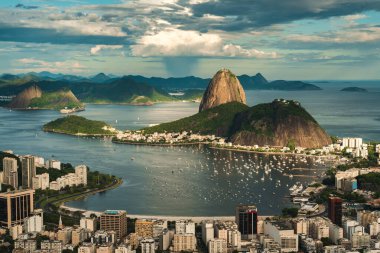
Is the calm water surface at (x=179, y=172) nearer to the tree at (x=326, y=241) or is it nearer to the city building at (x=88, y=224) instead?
the city building at (x=88, y=224)

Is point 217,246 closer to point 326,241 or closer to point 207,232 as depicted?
point 207,232

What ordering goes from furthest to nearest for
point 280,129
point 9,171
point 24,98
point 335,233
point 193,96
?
point 193,96 → point 24,98 → point 280,129 → point 9,171 → point 335,233

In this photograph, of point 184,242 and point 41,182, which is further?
point 41,182

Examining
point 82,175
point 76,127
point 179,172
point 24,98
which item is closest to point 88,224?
point 82,175

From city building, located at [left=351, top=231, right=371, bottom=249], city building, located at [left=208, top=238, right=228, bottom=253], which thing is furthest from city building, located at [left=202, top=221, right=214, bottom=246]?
city building, located at [left=351, top=231, right=371, bottom=249]

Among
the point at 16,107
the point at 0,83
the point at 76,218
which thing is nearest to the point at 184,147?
the point at 76,218

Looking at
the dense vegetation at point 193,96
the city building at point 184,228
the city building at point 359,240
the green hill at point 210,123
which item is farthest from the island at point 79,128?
the dense vegetation at point 193,96

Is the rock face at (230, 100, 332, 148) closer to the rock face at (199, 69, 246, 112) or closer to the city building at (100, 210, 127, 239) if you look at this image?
the rock face at (199, 69, 246, 112)
